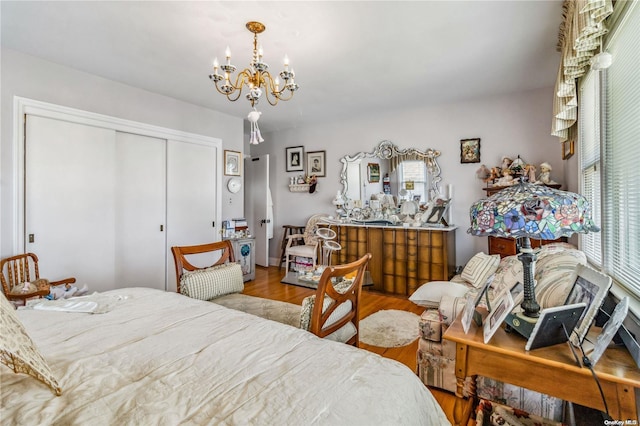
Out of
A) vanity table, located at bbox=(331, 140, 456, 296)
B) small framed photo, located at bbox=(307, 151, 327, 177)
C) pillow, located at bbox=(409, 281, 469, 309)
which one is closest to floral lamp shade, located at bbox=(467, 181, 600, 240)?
pillow, located at bbox=(409, 281, 469, 309)

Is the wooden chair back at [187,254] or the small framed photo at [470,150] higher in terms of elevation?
the small framed photo at [470,150]

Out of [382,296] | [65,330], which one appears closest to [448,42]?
[382,296]

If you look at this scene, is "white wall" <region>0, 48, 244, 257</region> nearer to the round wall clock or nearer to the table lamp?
the round wall clock

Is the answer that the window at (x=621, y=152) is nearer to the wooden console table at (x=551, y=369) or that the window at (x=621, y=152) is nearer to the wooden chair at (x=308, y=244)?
the wooden console table at (x=551, y=369)

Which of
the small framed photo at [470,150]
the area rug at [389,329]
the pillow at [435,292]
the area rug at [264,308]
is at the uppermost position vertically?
the small framed photo at [470,150]

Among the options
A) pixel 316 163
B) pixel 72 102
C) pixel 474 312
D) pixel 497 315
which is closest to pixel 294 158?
pixel 316 163

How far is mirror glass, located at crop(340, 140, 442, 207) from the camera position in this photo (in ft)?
13.8

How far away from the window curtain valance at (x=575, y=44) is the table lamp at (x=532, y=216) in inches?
37.3

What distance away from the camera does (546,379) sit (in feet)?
3.59

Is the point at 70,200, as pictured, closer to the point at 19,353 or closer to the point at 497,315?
the point at 19,353

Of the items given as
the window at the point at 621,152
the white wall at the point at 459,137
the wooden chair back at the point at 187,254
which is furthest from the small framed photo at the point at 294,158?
the window at the point at 621,152

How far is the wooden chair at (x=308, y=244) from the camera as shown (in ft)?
14.6

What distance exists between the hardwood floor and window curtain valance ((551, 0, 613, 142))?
2134mm

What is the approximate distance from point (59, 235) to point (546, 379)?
390 centimetres
